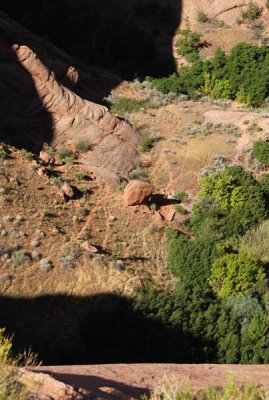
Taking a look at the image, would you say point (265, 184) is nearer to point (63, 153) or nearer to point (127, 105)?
point (127, 105)

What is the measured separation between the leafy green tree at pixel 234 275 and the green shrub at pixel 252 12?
23417mm

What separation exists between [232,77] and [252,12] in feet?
25.1

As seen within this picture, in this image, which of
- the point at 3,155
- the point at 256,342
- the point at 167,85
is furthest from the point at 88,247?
A: the point at 167,85

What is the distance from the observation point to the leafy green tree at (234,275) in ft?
59.6

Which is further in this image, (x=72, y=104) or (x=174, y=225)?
(x=72, y=104)

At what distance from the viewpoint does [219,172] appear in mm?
22922

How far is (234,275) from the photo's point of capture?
18.4 metres

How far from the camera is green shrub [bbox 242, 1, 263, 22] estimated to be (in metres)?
35.8

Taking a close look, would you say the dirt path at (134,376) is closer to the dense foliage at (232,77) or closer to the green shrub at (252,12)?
the dense foliage at (232,77)

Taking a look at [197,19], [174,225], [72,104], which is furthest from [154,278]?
[197,19]

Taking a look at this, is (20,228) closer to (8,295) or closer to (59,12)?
(8,295)

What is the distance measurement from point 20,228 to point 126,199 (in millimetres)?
4746

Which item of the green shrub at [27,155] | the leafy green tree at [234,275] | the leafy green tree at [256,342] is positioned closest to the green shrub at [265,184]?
the leafy green tree at [234,275]

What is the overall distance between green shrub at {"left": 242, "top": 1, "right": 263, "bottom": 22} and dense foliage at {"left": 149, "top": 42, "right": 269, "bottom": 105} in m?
4.54
